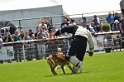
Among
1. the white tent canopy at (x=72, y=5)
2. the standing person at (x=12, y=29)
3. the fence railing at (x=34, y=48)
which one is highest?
the white tent canopy at (x=72, y=5)

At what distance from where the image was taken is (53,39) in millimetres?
28031

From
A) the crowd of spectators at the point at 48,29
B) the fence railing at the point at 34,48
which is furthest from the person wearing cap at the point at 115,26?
the fence railing at the point at 34,48

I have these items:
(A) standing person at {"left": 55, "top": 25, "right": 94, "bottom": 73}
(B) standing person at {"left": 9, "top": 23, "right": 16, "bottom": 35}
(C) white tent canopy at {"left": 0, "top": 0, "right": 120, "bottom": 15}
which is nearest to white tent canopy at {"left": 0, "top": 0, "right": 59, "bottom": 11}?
(C) white tent canopy at {"left": 0, "top": 0, "right": 120, "bottom": 15}

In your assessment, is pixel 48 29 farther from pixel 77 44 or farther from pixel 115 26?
pixel 77 44

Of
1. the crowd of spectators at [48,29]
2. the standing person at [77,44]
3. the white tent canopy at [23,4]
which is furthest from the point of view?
the white tent canopy at [23,4]

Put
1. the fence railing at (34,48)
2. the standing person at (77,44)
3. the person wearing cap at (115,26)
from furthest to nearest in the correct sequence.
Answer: the person wearing cap at (115,26) < the fence railing at (34,48) < the standing person at (77,44)

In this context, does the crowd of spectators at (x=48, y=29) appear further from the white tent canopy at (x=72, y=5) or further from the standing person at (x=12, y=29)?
the white tent canopy at (x=72, y=5)

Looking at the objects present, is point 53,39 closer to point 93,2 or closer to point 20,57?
point 20,57

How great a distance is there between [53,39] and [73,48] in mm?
12312

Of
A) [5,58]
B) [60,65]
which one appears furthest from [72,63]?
[5,58]

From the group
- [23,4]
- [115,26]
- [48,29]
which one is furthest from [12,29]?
[115,26]

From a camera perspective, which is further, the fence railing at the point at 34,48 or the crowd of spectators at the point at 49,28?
the crowd of spectators at the point at 49,28

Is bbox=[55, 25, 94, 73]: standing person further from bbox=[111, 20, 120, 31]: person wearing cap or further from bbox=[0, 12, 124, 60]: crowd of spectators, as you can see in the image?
bbox=[111, 20, 120, 31]: person wearing cap

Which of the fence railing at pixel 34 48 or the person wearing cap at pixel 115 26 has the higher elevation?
the person wearing cap at pixel 115 26
